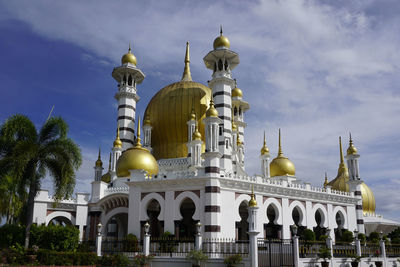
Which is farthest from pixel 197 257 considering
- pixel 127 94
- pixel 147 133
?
pixel 127 94

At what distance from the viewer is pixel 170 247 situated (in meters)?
22.7

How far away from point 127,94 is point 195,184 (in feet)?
56.1

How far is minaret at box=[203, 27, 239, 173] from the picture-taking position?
33.1 metres

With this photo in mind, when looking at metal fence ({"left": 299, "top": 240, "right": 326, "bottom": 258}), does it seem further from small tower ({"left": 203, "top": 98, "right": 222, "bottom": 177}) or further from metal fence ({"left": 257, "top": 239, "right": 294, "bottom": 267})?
small tower ({"left": 203, "top": 98, "right": 222, "bottom": 177})

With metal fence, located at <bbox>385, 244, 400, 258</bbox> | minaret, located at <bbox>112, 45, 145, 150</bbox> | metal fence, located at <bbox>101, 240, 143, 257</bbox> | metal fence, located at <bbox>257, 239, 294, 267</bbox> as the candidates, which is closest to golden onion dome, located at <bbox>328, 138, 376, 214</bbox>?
metal fence, located at <bbox>385, 244, 400, 258</bbox>

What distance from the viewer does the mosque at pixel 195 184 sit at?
2639 cm

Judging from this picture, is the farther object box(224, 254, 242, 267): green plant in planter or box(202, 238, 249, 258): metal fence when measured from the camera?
box(202, 238, 249, 258): metal fence

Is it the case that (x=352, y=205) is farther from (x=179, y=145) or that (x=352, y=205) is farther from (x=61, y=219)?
(x=61, y=219)

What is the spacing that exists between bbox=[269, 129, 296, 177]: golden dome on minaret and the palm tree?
903 inches

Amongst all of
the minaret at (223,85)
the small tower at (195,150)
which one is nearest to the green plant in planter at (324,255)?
the minaret at (223,85)

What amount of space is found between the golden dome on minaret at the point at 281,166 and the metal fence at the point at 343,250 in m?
14.7

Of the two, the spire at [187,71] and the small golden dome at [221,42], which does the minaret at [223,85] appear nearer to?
the small golden dome at [221,42]

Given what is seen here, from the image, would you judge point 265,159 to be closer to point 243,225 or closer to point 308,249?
point 243,225

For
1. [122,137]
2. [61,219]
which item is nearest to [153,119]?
[122,137]
